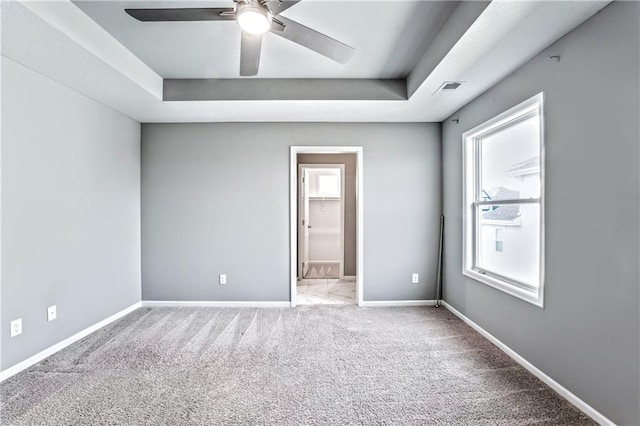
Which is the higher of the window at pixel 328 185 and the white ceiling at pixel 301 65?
the white ceiling at pixel 301 65

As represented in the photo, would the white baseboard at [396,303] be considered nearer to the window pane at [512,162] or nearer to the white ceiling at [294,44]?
the window pane at [512,162]

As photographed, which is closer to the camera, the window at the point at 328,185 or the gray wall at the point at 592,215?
the gray wall at the point at 592,215

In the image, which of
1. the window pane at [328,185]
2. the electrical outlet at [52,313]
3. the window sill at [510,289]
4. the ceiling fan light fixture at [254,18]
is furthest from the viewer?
the window pane at [328,185]

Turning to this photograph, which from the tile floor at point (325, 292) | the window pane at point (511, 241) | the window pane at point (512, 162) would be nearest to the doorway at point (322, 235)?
the tile floor at point (325, 292)

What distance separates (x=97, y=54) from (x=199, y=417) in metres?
2.58

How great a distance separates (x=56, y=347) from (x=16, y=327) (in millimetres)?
451

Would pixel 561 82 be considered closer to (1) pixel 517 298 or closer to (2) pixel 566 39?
(2) pixel 566 39

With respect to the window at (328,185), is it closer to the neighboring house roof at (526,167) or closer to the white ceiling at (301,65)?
the white ceiling at (301,65)

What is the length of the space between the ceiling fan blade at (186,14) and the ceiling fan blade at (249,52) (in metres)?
0.16

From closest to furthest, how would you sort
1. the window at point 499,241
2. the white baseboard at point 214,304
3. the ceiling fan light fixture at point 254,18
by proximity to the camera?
the ceiling fan light fixture at point 254,18 < the window at point 499,241 < the white baseboard at point 214,304

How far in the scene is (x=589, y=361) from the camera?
5.93 ft

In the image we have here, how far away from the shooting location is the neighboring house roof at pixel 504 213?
2620mm

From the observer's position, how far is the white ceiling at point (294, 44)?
2041 millimetres

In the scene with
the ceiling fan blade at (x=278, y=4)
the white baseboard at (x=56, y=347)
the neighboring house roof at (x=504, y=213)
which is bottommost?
the white baseboard at (x=56, y=347)
